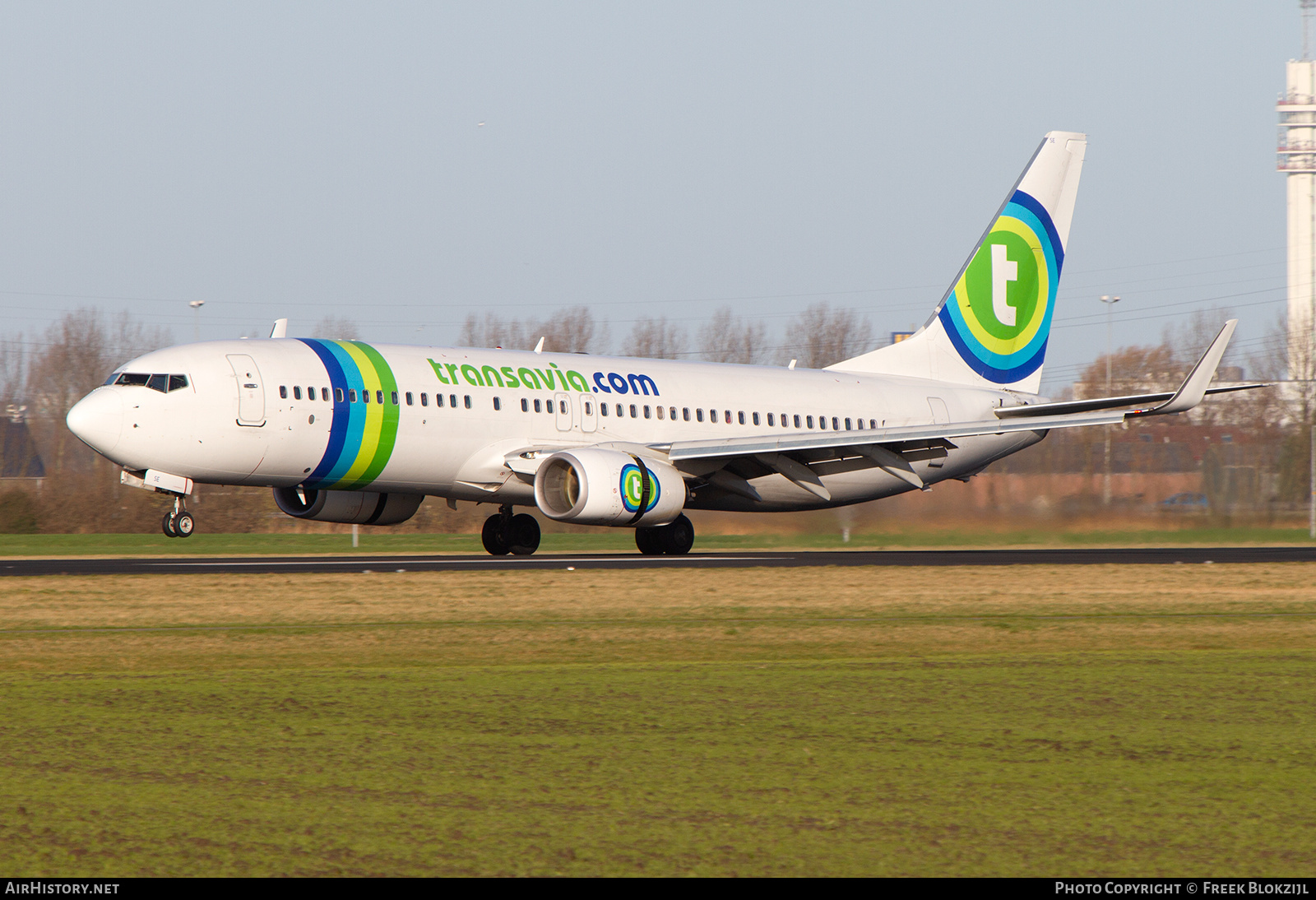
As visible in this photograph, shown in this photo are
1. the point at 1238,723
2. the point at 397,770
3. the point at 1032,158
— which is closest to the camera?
the point at 397,770

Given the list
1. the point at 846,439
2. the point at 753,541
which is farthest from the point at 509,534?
the point at 753,541

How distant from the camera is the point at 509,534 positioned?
2777 cm

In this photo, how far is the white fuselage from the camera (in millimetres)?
23203

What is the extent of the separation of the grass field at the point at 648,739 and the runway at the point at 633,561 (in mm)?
5488

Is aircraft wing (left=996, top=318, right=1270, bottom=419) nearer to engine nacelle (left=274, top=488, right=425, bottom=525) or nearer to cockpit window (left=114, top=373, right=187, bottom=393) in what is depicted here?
engine nacelle (left=274, top=488, right=425, bottom=525)

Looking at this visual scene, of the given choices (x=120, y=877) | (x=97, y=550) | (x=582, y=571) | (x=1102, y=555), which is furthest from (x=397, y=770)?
(x=97, y=550)

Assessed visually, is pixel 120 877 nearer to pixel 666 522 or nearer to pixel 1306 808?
pixel 1306 808

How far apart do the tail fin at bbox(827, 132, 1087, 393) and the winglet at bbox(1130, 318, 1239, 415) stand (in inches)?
259

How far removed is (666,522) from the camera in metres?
25.9

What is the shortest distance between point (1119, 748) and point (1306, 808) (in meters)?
1.55

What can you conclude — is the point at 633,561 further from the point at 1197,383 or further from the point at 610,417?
the point at 1197,383

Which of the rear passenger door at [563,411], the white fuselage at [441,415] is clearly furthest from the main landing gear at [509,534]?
the rear passenger door at [563,411]

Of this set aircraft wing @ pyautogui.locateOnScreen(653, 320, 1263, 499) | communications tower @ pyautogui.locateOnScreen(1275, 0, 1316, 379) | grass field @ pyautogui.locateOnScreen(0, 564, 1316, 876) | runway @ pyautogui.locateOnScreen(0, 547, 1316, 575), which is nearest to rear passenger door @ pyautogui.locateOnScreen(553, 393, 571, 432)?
aircraft wing @ pyautogui.locateOnScreen(653, 320, 1263, 499)

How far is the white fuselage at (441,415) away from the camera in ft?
76.1
